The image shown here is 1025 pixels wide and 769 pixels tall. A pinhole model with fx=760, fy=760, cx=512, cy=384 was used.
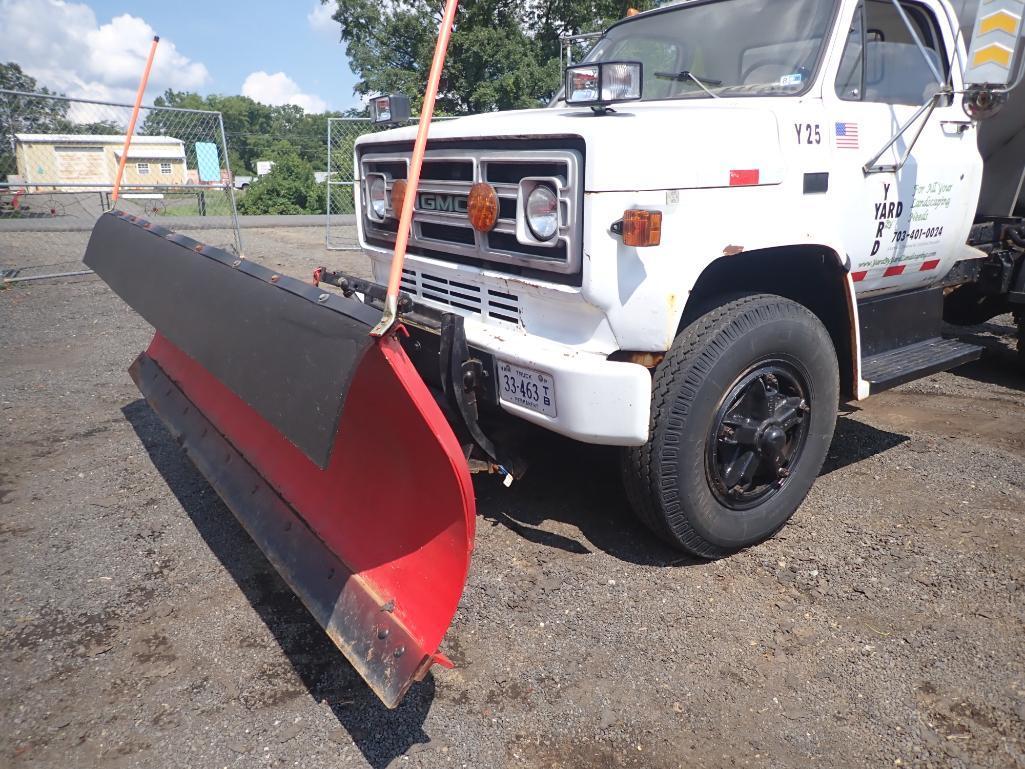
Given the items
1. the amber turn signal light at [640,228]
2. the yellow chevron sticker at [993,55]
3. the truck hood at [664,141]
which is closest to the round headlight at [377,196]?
the truck hood at [664,141]

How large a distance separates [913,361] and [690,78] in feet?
6.11

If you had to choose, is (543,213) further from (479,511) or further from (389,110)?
(479,511)

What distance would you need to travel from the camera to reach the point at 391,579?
2.54m

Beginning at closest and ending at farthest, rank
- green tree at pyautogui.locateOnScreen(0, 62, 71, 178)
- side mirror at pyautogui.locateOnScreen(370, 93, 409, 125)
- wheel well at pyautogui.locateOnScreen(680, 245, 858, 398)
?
wheel well at pyautogui.locateOnScreen(680, 245, 858, 398) → side mirror at pyautogui.locateOnScreen(370, 93, 409, 125) → green tree at pyautogui.locateOnScreen(0, 62, 71, 178)

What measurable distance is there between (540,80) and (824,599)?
2221 cm

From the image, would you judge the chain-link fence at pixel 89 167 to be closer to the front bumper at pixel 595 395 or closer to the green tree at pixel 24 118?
the green tree at pixel 24 118

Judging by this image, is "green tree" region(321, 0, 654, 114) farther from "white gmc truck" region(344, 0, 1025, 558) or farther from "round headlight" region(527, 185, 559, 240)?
"round headlight" region(527, 185, 559, 240)

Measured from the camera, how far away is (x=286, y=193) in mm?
27031

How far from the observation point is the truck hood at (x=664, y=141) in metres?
2.61

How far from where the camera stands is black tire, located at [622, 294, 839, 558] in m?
2.94

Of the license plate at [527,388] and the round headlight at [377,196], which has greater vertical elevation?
the round headlight at [377,196]

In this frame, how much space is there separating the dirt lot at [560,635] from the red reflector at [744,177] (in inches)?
63.4

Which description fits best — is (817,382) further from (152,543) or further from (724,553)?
(152,543)

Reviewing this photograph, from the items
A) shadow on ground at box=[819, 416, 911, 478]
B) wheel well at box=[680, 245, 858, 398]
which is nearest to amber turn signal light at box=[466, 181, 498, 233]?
wheel well at box=[680, 245, 858, 398]
